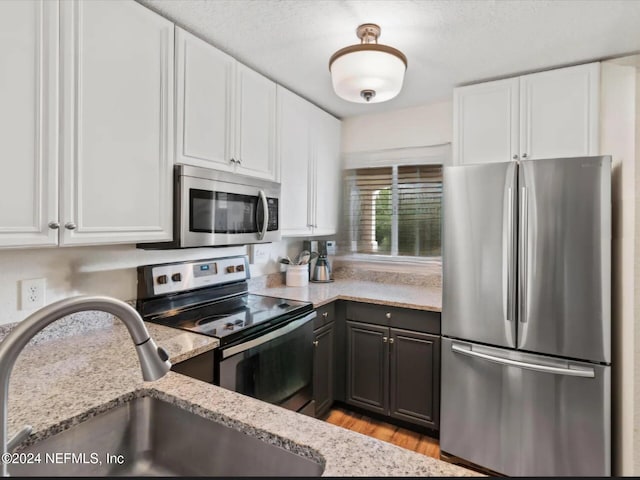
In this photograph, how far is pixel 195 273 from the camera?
2.06 metres

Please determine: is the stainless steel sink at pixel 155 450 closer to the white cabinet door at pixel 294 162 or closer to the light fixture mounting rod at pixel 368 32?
the white cabinet door at pixel 294 162

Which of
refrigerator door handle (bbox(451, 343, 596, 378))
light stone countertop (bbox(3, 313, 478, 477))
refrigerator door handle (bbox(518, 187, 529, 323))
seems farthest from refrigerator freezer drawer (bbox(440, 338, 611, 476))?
light stone countertop (bbox(3, 313, 478, 477))

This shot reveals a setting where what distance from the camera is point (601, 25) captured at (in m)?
1.69

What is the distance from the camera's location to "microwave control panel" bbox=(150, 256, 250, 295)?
6.13 feet

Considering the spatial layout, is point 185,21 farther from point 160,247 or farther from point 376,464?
point 376,464

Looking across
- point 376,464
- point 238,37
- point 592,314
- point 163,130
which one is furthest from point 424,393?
point 238,37

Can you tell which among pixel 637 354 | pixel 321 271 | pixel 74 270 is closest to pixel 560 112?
pixel 637 354

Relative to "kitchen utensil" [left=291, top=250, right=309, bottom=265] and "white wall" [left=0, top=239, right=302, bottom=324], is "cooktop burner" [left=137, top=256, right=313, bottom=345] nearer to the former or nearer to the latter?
"white wall" [left=0, top=239, right=302, bottom=324]

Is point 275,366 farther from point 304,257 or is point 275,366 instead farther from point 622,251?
point 622,251

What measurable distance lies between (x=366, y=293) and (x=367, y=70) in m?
1.51

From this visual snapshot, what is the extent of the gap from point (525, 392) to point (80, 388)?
197 centimetres

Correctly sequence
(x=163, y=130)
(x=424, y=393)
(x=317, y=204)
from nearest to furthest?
(x=163, y=130) → (x=424, y=393) → (x=317, y=204)

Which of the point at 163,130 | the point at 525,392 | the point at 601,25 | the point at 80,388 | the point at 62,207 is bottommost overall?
the point at 525,392

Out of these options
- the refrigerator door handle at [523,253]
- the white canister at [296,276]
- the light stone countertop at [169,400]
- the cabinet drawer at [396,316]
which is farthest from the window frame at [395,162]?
the light stone countertop at [169,400]
